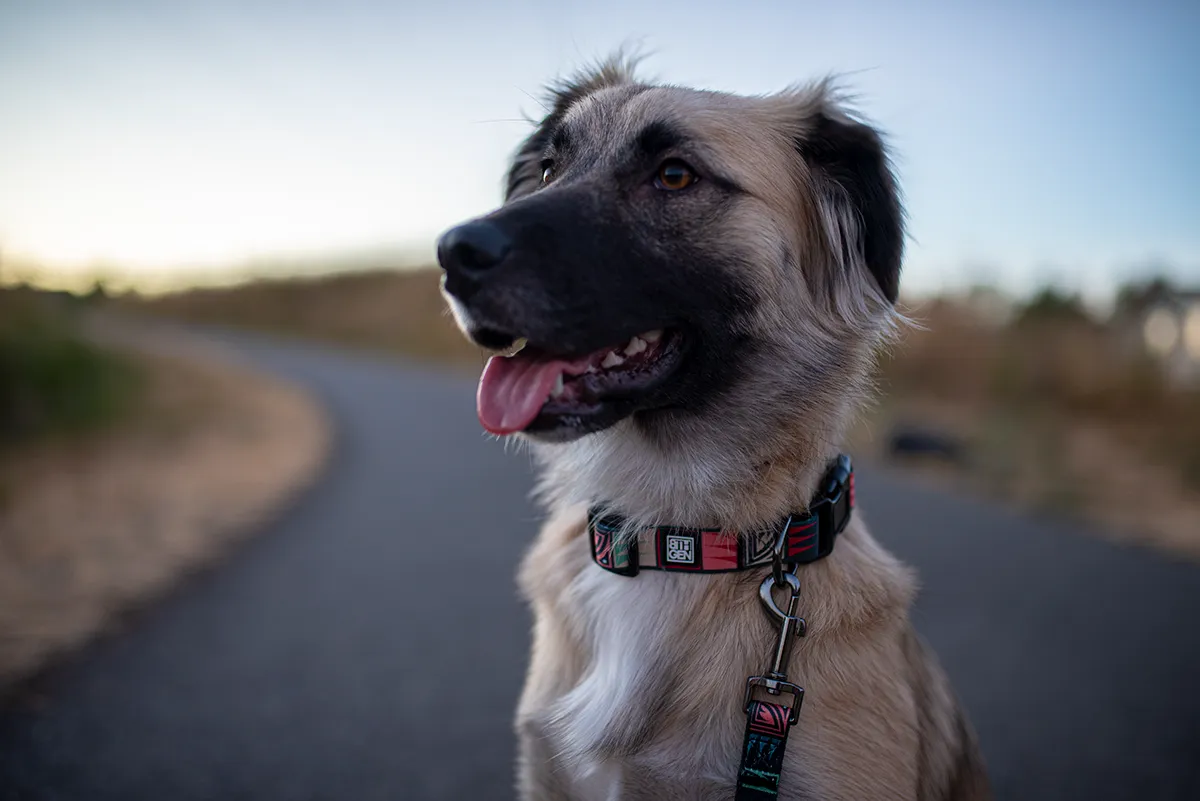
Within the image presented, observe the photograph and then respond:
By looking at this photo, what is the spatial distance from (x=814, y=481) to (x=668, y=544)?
0.46 metres

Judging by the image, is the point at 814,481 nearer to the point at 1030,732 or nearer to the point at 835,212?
the point at 835,212

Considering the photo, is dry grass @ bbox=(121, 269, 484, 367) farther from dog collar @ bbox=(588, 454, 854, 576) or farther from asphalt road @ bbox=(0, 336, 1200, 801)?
dog collar @ bbox=(588, 454, 854, 576)

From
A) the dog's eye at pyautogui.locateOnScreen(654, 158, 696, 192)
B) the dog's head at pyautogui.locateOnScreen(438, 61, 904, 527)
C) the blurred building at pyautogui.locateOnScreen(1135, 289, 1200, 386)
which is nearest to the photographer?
the dog's head at pyautogui.locateOnScreen(438, 61, 904, 527)

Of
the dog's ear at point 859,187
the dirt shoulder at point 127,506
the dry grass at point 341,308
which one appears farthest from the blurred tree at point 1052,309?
the dry grass at point 341,308

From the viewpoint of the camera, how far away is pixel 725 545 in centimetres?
202

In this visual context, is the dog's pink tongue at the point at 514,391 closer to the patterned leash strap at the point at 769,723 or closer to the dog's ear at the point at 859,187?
the patterned leash strap at the point at 769,723

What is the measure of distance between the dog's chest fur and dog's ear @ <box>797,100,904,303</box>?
2.79 feet

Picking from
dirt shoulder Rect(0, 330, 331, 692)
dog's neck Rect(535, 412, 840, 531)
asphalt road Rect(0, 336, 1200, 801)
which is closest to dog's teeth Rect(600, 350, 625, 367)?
dog's neck Rect(535, 412, 840, 531)

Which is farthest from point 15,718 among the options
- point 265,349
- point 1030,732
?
point 265,349

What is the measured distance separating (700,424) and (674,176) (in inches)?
28.9

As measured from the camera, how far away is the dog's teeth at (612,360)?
6.94 ft

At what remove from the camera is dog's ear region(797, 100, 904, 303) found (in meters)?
2.29

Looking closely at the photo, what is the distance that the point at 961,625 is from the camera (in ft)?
14.3

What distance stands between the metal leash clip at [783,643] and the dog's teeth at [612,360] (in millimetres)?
699
